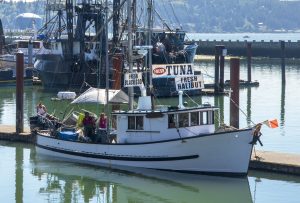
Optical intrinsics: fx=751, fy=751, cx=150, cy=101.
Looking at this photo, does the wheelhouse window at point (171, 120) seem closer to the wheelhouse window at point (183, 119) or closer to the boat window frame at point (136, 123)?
the wheelhouse window at point (183, 119)

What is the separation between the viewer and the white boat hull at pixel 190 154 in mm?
27969

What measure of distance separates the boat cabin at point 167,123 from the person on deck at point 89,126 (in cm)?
217

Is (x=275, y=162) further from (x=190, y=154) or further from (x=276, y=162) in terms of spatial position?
(x=190, y=154)

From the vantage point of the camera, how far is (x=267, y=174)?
28.7 m

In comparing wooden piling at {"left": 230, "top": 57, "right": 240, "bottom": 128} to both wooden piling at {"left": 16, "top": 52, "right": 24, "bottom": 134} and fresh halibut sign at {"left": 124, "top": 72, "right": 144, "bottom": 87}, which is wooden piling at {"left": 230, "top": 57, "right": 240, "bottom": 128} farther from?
wooden piling at {"left": 16, "top": 52, "right": 24, "bottom": 134}

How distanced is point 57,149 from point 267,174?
925cm

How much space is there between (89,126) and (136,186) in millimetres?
4379

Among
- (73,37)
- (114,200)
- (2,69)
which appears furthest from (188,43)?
(114,200)

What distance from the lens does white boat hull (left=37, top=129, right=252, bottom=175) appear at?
27969mm

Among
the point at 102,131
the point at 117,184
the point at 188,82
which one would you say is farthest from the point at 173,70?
the point at 117,184

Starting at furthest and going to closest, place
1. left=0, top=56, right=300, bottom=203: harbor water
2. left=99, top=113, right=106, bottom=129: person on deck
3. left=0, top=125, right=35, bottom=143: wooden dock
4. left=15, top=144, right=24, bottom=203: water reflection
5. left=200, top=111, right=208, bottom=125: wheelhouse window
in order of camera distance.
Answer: left=0, top=125, right=35, bottom=143: wooden dock
left=99, top=113, right=106, bottom=129: person on deck
left=200, top=111, right=208, bottom=125: wheelhouse window
left=15, top=144, right=24, bottom=203: water reflection
left=0, top=56, right=300, bottom=203: harbor water

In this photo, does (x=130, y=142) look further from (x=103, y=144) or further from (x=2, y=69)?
(x=2, y=69)

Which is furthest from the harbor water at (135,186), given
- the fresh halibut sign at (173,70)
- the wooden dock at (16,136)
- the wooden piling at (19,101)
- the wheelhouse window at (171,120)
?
the wooden piling at (19,101)

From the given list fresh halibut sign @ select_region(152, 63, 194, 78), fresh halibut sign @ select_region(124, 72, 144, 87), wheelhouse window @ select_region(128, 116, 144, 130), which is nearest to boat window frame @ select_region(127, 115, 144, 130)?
wheelhouse window @ select_region(128, 116, 144, 130)
